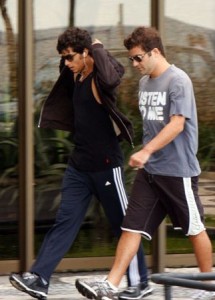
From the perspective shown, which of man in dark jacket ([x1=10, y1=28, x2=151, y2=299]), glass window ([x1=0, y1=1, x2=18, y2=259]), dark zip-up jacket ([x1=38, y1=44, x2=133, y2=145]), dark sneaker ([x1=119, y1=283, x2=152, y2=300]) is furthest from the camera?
glass window ([x1=0, y1=1, x2=18, y2=259])

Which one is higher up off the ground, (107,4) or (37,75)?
(107,4)

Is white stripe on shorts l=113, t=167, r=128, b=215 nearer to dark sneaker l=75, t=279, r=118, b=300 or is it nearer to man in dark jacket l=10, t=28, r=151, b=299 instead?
man in dark jacket l=10, t=28, r=151, b=299

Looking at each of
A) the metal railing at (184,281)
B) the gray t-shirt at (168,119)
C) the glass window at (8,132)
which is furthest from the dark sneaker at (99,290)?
the metal railing at (184,281)

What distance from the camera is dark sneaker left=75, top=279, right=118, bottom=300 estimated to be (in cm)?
600

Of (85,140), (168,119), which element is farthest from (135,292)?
(168,119)

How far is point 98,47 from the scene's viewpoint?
607 cm

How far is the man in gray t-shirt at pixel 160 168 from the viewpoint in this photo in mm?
5887

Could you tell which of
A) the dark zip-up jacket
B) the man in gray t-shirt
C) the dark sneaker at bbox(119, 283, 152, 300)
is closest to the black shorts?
the man in gray t-shirt

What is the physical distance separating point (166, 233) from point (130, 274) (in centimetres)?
105

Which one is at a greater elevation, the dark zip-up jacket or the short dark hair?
the short dark hair

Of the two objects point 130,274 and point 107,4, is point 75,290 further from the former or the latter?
point 107,4

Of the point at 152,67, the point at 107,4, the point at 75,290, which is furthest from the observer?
the point at 107,4

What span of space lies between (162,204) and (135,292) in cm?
61

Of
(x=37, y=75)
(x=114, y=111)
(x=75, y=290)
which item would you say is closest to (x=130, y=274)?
(x=75, y=290)
